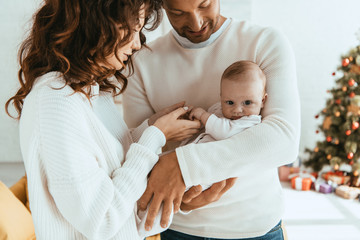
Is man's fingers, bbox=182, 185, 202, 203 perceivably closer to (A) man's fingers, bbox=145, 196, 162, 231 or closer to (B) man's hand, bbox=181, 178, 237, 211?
(B) man's hand, bbox=181, 178, 237, 211

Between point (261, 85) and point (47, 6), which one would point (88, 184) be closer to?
point (47, 6)

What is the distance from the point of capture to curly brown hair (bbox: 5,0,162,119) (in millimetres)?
934

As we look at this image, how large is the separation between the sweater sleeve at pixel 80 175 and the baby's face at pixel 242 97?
451mm

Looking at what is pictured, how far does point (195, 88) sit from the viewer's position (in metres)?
1.33

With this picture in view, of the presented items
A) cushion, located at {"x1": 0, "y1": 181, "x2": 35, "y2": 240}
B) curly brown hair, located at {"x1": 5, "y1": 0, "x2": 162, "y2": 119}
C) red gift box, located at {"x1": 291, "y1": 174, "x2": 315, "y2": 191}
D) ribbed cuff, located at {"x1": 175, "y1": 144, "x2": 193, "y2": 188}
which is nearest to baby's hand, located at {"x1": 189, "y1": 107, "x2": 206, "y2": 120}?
ribbed cuff, located at {"x1": 175, "y1": 144, "x2": 193, "y2": 188}

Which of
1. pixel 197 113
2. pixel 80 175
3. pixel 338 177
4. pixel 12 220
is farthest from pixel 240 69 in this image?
pixel 338 177

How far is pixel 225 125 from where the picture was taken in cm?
121

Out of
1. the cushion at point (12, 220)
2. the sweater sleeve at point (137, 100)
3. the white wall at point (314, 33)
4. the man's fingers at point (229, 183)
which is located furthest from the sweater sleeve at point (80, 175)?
the white wall at point (314, 33)

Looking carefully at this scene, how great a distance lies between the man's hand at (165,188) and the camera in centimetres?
104

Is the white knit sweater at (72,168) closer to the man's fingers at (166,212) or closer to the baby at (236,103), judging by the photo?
the man's fingers at (166,212)

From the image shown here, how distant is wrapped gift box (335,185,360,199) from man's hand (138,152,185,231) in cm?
331

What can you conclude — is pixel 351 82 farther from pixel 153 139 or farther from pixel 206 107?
pixel 153 139

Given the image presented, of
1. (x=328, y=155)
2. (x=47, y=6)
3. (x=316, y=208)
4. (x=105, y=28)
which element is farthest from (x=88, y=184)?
(x=328, y=155)

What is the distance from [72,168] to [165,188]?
0.31 metres
